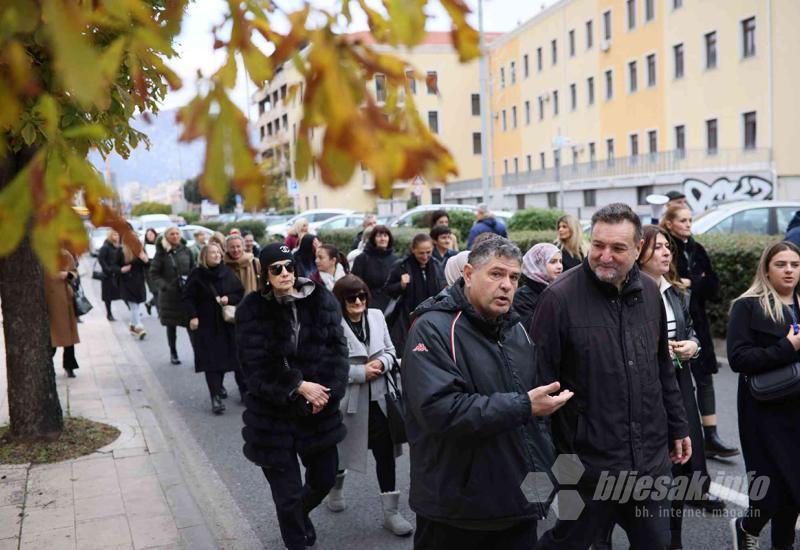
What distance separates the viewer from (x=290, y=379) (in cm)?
444

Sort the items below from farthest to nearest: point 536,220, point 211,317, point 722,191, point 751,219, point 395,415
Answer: point 722,191
point 536,220
point 751,219
point 211,317
point 395,415

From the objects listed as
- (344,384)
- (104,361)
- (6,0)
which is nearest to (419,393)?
(344,384)

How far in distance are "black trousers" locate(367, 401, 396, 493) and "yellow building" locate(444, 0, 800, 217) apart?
61.3ft

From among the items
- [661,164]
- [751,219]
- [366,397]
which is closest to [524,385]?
[366,397]

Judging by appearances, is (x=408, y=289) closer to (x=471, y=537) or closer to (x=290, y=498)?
(x=290, y=498)

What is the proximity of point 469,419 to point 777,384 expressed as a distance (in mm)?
2112

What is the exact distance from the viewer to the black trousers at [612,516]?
349cm

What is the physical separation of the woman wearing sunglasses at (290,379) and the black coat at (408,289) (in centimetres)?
297

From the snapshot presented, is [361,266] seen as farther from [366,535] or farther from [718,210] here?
[718,210]

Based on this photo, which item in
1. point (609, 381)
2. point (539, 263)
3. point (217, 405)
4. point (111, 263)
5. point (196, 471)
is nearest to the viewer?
point (609, 381)

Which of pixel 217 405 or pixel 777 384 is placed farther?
pixel 217 405

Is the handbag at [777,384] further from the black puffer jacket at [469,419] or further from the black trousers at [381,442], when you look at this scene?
the black trousers at [381,442]

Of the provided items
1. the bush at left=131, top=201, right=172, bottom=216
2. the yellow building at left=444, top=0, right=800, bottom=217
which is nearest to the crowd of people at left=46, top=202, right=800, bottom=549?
the yellow building at left=444, top=0, right=800, bottom=217

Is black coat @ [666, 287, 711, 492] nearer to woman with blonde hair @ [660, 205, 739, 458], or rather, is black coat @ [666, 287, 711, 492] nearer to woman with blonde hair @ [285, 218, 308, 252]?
woman with blonde hair @ [660, 205, 739, 458]
